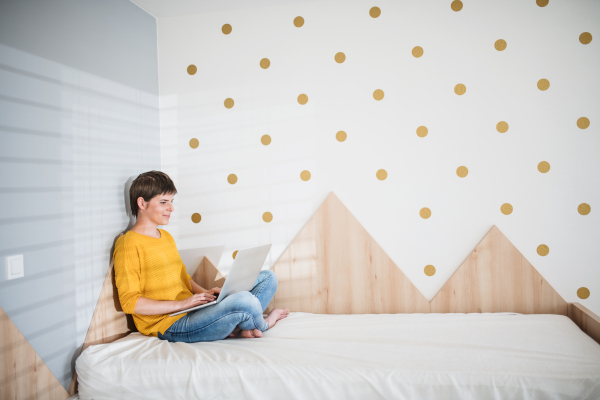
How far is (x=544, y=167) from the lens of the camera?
6.08 feet

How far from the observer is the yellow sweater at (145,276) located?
161cm

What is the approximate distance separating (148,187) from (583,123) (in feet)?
6.80

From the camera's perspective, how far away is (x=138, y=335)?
1.71 metres

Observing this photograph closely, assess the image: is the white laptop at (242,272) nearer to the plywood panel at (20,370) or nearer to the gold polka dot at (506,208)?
the plywood panel at (20,370)

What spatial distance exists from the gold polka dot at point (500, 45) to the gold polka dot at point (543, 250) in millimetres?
989

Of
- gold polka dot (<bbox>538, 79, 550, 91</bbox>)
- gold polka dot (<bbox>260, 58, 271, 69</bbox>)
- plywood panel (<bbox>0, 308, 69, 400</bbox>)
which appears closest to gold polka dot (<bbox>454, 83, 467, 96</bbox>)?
gold polka dot (<bbox>538, 79, 550, 91</bbox>)

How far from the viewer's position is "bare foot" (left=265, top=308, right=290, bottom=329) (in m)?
1.79

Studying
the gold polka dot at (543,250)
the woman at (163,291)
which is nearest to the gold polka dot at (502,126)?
the gold polka dot at (543,250)

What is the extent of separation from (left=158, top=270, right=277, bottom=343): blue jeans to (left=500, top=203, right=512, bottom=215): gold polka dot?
1275 mm

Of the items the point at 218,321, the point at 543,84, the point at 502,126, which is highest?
the point at 543,84

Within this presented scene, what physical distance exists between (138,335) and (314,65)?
5.23ft

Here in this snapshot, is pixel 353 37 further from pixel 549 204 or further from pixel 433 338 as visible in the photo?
pixel 433 338

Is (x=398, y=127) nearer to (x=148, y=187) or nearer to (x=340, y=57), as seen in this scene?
(x=340, y=57)

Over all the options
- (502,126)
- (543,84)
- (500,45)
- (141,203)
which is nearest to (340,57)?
(500,45)
